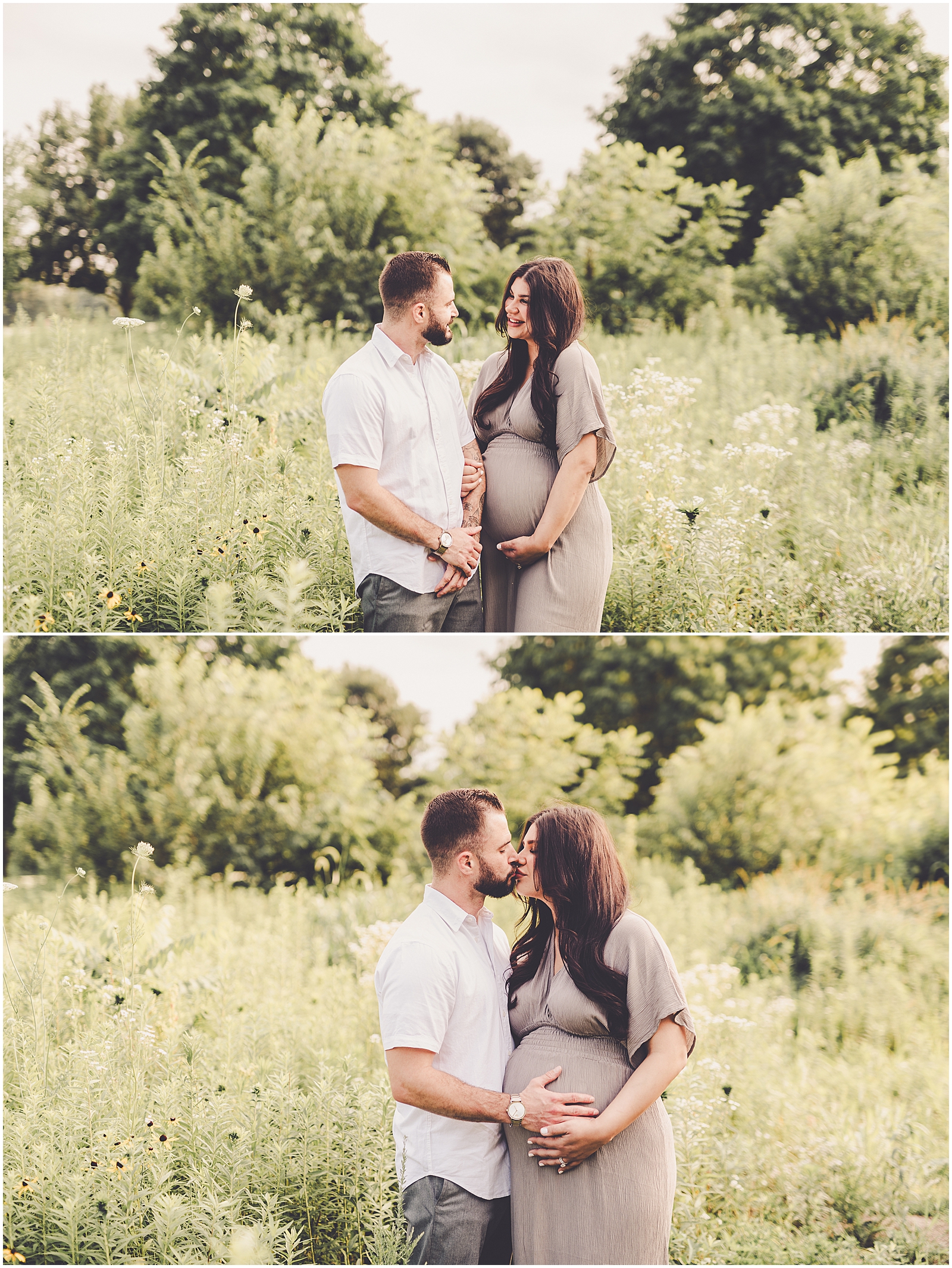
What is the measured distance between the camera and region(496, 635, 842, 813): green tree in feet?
35.1

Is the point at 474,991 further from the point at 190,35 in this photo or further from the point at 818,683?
the point at 190,35

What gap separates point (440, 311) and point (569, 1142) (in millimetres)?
2887

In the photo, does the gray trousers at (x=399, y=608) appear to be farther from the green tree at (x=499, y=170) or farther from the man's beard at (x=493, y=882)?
the green tree at (x=499, y=170)

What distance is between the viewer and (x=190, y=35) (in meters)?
10.6

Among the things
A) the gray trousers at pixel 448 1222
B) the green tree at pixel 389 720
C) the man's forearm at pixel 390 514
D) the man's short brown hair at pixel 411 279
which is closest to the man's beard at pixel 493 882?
the gray trousers at pixel 448 1222

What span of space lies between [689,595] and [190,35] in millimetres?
10041

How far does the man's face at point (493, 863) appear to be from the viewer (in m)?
3.05

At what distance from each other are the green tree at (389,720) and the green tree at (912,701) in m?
5.75

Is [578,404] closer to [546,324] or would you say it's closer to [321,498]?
[546,324]

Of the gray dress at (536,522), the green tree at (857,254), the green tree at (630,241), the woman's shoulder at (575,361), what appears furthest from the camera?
the green tree at (630,241)

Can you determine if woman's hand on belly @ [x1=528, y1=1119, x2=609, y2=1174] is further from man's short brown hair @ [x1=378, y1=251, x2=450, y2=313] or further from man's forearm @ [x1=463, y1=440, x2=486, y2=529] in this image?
man's short brown hair @ [x1=378, y1=251, x2=450, y2=313]

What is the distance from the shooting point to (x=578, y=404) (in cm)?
338

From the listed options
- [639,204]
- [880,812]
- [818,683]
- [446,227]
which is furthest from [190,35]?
[880,812]

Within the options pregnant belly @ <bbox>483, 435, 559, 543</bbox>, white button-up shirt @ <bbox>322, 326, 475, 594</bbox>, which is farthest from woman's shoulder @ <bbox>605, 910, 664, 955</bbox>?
pregnant belly @ <bbox>483, 435, 559, 543</bbox>
